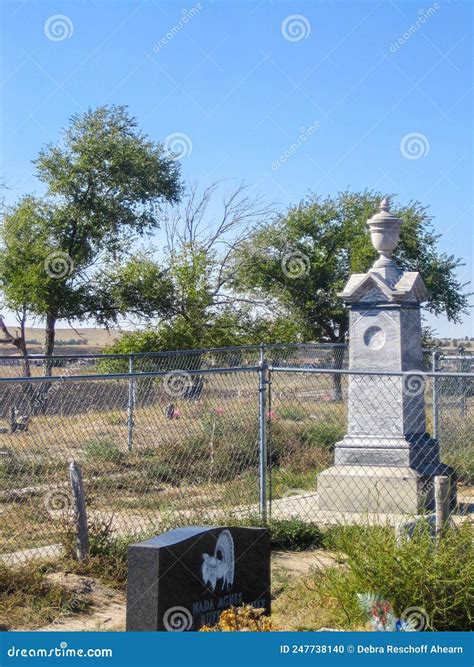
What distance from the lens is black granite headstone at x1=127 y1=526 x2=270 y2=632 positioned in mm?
5638

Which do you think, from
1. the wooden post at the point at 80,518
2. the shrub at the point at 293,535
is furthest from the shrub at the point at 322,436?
the wooden post at the point at 80,518

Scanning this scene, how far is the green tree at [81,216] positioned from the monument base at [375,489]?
13686 millimetres

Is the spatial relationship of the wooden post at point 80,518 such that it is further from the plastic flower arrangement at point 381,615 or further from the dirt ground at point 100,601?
the plastic flower arrangement at point 381,615

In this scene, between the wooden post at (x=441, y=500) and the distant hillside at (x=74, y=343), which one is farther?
the distant hillside at (x=74, y=343)

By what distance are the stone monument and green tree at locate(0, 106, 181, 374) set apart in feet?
43.1

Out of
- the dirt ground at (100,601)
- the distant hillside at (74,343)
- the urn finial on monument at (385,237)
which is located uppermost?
the urn finial on monument at (385,237)

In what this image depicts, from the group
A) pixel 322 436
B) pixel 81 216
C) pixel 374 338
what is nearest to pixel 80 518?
pixel 374 338

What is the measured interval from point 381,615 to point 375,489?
16.5 feet

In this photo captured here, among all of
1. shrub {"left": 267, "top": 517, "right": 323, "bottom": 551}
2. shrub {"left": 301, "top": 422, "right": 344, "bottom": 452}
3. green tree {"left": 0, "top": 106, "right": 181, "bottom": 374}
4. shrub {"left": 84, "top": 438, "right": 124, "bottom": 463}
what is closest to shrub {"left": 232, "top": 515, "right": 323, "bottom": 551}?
shrub {"left": 267, "top": 517, "right": 323, "bottom": 551}

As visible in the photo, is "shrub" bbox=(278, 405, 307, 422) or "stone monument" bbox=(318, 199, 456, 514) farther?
"shrub" bbox=(278, 405, 307, 422)

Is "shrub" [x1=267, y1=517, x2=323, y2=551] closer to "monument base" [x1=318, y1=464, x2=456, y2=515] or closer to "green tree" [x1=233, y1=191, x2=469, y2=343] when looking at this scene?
"monument base" [x1=318, y1=464, x2=456, y2=515]

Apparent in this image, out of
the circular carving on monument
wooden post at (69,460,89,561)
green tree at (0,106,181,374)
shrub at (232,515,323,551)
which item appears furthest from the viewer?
green tree at (0,106,181,374)

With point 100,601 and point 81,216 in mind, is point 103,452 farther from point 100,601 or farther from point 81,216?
point 81,216

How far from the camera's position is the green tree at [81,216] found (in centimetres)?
2370
